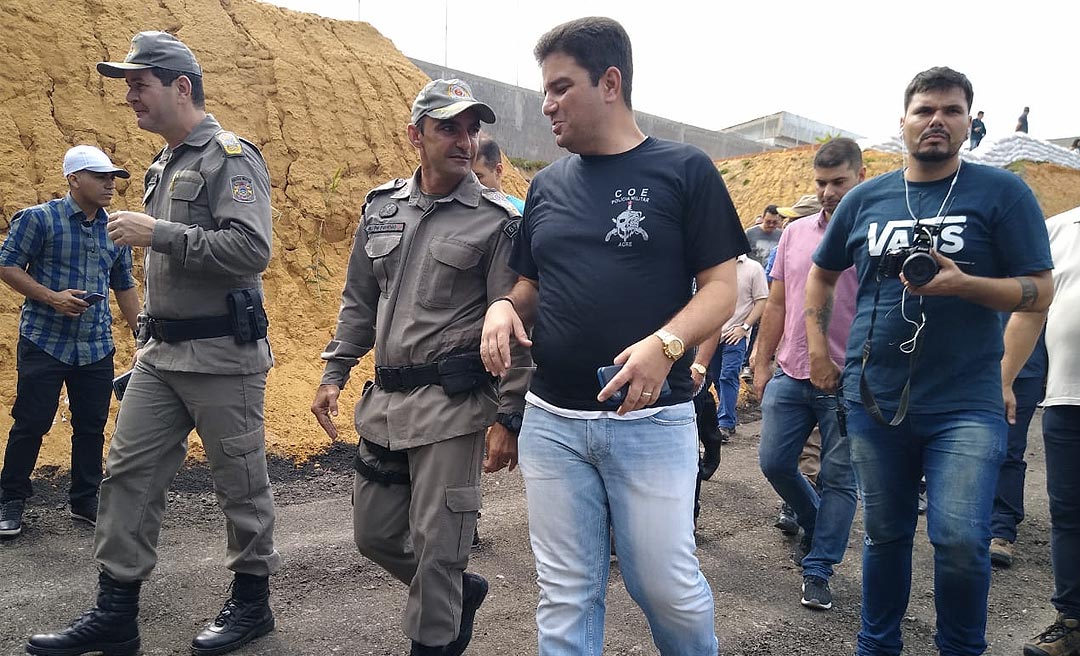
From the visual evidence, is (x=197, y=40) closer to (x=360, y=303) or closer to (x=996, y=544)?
(x=360, y=303)

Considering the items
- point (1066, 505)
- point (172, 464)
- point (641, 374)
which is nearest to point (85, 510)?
point (172, 464)

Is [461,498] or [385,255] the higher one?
[385,255]

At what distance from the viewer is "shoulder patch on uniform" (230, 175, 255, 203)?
3156mm

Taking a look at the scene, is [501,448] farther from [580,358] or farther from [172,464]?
A: [172,464]

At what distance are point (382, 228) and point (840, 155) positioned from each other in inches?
103

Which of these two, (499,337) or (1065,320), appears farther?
(1065,320)

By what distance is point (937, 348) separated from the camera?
2645 millimetres

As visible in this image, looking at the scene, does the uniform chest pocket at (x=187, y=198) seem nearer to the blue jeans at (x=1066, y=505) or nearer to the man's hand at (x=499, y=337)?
the man's hand at (x=499, y=337)

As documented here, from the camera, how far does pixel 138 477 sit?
3107 mm

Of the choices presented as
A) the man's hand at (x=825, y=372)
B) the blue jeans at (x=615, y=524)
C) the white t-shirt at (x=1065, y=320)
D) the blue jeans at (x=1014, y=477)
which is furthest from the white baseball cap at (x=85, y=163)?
the blue jeans at (x=1014, y=477)

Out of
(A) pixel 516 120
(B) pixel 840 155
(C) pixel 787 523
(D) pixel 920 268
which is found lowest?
(C) pixel 787 523

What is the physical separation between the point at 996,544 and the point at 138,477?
4852mm

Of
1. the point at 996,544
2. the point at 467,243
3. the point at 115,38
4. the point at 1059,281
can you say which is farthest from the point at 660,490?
the point at 115,38

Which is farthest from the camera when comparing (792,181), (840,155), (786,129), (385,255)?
(786,129)
